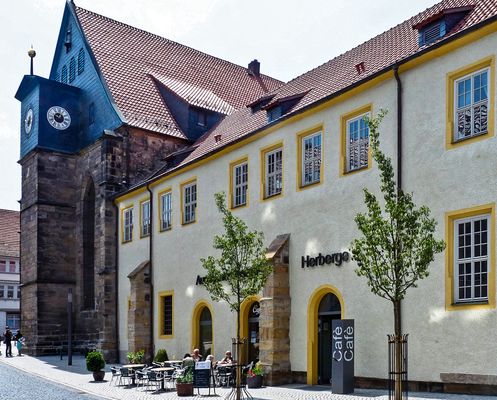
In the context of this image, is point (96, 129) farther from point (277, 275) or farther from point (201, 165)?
point (277, 275)

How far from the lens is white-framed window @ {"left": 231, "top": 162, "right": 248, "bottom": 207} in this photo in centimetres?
2350

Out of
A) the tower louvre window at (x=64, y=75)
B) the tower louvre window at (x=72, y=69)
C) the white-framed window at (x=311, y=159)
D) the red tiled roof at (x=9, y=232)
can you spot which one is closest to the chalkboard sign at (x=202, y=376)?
the white-framed window at (x=311, y=159)

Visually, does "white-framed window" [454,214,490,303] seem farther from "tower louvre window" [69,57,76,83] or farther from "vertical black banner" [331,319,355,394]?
"tower louvre window" [69,57,76,83]

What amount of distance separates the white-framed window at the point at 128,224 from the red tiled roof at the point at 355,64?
193 inches

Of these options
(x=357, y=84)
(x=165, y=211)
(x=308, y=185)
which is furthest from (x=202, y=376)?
(x=165, y=211)

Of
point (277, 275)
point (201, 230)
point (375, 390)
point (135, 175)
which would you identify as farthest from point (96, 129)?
point (375, 390)

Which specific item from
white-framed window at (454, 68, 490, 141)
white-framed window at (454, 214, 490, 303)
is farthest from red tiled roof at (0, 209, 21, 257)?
white-framed window at (454, 214, 490, 303)

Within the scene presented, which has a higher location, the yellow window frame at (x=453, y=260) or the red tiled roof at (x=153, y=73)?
the red tiled roof at (x=153, y=73)

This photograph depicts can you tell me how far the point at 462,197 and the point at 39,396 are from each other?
1167cm

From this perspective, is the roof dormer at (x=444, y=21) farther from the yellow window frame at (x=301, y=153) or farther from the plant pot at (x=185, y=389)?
the plant pot at (x=185, y=389)

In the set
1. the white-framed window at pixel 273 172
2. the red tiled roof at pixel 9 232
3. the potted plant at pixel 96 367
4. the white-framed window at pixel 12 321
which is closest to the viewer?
the white-framed window at pixel 273 172

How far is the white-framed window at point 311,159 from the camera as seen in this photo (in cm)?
2017

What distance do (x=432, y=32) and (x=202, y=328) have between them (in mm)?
13505

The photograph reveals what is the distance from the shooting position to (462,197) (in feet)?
50.1
